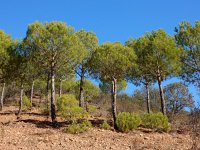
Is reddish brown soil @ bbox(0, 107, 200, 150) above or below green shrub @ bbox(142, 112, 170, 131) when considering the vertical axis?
below

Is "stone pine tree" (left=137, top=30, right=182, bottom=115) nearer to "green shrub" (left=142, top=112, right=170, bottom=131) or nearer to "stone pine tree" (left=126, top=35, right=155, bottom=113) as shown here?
"stone pine tree" (left=126, top=35, right=155, bottom=113)

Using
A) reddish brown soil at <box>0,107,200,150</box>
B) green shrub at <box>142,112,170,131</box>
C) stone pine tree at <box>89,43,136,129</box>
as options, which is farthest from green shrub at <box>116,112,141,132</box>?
reddish brown soil at <box>0,107,200,150</box>

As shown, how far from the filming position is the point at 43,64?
2605cm

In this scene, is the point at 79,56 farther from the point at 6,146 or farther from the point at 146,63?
the point at 6,146

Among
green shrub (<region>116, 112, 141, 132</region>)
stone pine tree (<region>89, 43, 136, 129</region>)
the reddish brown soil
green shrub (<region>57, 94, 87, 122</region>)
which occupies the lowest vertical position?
the reddish brown soil

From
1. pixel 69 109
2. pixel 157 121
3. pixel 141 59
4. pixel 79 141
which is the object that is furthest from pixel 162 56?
pixel 79 141

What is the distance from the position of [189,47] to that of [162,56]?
212cm

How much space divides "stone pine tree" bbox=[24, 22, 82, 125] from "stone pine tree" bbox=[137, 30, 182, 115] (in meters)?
5.50

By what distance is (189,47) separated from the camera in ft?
87.5

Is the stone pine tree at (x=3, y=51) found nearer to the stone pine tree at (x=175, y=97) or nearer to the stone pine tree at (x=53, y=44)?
the stone pine tree at (x=53, y=44)

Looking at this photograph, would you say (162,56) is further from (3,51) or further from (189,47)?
(3,51)

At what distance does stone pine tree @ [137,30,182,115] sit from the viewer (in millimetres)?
26375

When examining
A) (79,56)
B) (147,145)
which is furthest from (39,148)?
(79,56)

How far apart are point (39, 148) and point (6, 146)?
4.70ft
